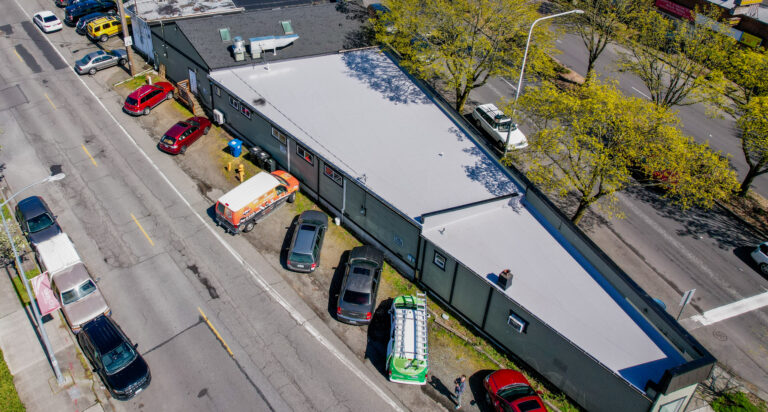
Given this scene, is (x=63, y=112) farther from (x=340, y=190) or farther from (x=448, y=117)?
(x=448, y=117)

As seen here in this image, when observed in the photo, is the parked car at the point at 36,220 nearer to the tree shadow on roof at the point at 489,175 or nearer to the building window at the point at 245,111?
the building window at the point at 245,111

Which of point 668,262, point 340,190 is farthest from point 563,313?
point 340,190

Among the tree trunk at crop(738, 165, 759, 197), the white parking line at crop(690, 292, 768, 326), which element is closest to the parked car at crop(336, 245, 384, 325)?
the white parking line at crop(690, 292, 768, 326)

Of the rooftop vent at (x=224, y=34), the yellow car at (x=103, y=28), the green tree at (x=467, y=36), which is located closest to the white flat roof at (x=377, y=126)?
the green tree at (x=467, y=36)

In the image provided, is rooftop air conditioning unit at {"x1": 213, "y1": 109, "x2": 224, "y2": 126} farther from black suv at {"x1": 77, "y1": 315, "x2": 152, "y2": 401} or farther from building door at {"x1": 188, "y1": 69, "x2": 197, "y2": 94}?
Answer: black suv at {"x1": 77, "y1": 315, "x2": 152, "y2": 401}

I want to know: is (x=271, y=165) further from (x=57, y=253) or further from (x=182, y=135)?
(x=57, y=253)

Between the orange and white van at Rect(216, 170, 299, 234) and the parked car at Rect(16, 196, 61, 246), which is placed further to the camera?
the orange and white van at Rect(216, 170, 299, 234)
